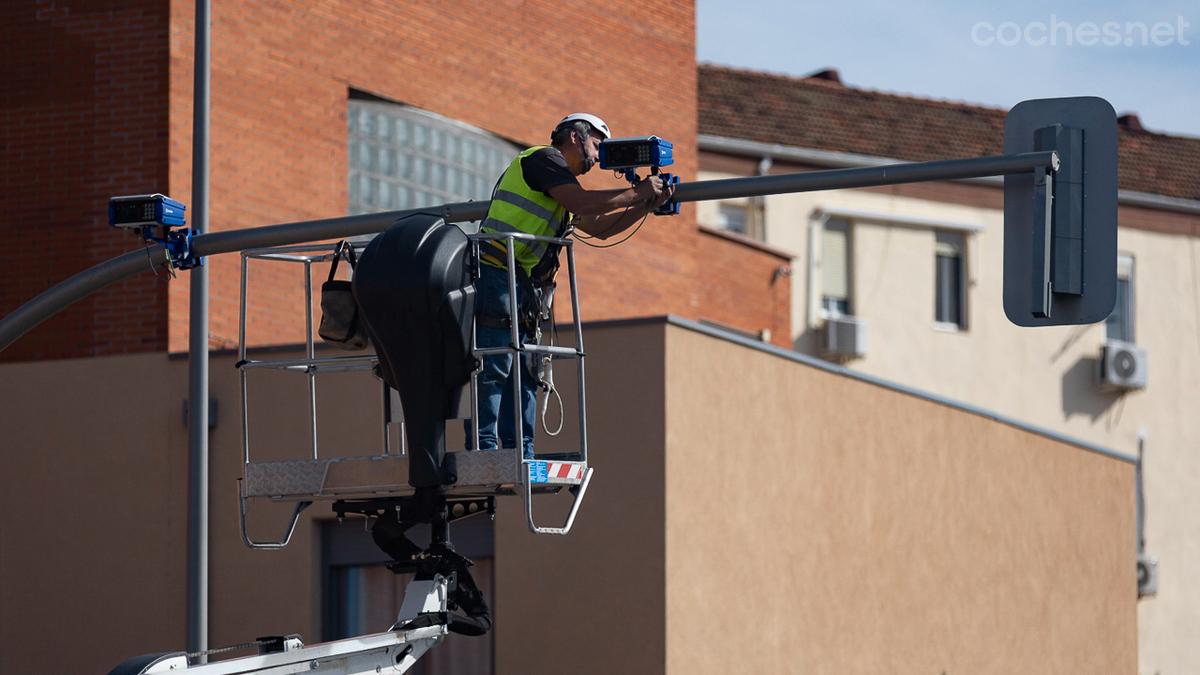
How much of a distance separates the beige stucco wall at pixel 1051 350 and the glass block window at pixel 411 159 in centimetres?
1024

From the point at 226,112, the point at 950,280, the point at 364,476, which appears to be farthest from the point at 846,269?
the point at 364,476

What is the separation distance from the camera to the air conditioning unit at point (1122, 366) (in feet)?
118

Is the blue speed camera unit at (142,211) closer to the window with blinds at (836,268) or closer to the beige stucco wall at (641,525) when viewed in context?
the beige stucco wall at (641,525)

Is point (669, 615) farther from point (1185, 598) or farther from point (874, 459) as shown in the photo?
point (1185, 598)

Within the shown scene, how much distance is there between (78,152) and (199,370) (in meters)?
5.46

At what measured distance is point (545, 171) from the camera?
34.3ft

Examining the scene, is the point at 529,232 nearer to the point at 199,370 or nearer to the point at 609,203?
the point at 609,203

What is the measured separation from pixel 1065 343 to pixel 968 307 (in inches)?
79.3

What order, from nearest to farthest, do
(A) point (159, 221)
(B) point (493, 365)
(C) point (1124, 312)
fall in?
(B) point (493, 365)
(A) point (159, 221)
(C) point (1124, 312)

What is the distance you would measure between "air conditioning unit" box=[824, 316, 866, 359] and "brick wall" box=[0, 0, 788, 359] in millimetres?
10656

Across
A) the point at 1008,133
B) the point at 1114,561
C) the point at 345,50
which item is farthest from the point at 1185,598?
the point at 1008,133

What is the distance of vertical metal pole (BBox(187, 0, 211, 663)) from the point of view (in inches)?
603

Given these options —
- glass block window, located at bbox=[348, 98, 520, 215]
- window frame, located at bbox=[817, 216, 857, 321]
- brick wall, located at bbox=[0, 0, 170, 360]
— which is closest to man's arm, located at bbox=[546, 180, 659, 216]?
brick wall, located at bbox=[0, 0, 170, 360]

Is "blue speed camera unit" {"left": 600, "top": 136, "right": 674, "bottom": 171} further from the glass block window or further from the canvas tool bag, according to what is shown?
the glass block window
